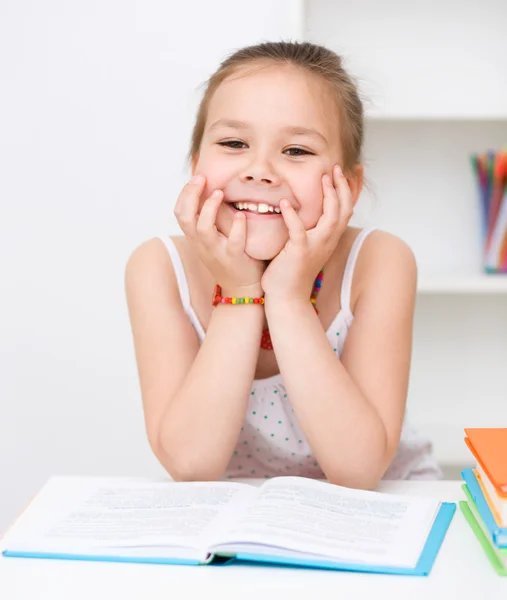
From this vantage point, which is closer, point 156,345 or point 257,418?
point 156,345

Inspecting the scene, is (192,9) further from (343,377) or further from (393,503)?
(393,503)

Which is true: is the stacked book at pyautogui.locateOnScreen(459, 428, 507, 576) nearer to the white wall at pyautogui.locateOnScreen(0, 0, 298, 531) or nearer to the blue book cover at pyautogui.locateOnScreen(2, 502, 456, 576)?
the blue book cover at pyautogui.locateOnScreen(2, 502, 456, 576)

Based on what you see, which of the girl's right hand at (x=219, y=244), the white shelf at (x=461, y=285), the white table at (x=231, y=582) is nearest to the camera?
the white table at (x=231, y=582)

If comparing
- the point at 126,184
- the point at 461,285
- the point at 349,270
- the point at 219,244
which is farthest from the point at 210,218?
the point at 126,184

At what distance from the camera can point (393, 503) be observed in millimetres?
916

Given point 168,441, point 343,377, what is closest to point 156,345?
point 168,441

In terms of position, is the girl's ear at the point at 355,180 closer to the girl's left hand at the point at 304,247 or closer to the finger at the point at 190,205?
the girl's left hand at the point at 304,247

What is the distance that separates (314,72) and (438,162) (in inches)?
33.2

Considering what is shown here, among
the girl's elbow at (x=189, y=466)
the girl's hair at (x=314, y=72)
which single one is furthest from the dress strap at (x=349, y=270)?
the girl's elbow at (x=189, y=466)

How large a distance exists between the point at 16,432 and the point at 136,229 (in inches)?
23.8

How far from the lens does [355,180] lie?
4.48ft

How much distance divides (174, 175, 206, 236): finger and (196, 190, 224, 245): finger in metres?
0.02

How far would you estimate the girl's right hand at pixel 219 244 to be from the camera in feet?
3.87

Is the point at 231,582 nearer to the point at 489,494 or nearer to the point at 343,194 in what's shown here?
the point at 489,494
